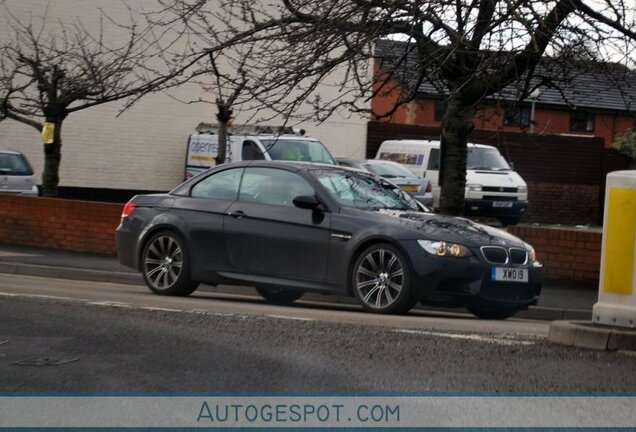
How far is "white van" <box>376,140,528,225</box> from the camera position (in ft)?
94.6

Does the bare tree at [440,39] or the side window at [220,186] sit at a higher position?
the bare tree at [440,39]

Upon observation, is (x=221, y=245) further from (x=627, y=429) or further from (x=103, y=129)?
(x=103, y=129)

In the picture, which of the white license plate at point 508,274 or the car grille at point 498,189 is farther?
the car grille at point 498,189

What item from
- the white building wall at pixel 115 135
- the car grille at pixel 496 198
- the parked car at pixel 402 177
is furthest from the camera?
the white building wall at pixel 115 135

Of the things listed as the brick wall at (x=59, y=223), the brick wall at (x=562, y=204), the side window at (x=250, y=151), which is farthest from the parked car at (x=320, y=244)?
the brick wall at (x=562, y=204)

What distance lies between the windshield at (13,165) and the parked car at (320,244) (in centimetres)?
1275

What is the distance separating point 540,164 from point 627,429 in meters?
32.9

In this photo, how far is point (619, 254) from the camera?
8055mm

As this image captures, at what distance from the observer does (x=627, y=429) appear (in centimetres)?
553

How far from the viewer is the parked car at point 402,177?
89.6 feet

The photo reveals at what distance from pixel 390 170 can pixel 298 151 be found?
11.7ft

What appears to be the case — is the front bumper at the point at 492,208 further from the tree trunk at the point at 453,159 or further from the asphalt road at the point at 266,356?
the asphalt road at the point at 266,356

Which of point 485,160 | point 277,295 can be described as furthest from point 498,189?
point 277,295

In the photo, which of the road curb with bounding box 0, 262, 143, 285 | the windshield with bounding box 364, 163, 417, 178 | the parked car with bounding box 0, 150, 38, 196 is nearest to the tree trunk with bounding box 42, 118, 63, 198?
the parked car with bounding box 0, 150, 38, 196
